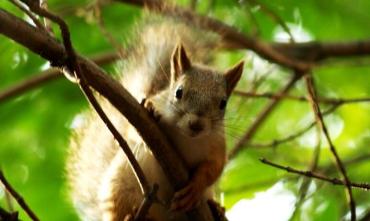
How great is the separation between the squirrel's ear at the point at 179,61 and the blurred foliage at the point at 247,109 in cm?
105

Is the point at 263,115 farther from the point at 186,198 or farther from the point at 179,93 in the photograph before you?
the point at 186,198

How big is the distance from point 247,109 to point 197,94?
1200 mm

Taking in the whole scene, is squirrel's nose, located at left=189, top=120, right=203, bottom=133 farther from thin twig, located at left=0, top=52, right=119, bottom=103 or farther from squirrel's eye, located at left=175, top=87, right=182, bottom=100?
thin twig, located at left=0, top=52, right=119, bottom=103

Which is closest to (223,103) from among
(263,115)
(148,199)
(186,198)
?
(186,198)

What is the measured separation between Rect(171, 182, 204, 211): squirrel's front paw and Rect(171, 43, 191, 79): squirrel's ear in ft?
2.04

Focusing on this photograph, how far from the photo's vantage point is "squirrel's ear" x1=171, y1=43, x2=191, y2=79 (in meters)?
3.95

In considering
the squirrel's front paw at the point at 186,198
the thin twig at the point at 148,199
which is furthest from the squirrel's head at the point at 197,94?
the thin twig at the point at 148,199

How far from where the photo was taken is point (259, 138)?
19.9ft

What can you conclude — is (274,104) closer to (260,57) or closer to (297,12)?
(260,57)

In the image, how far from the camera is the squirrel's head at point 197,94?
3.58 metres

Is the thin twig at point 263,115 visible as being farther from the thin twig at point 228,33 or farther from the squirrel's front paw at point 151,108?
the squirrel's front paw at point 151,108

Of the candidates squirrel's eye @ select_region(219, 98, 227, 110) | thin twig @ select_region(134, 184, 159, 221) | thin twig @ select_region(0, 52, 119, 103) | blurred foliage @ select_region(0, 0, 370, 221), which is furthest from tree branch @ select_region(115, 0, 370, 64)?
thin twig @ select_region(134, 184, 159, 221)

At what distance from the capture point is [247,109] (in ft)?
16.1

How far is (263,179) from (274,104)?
61 cm
